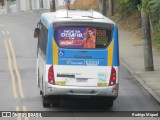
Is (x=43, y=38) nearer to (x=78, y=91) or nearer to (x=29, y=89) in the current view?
(x=78, y=91)

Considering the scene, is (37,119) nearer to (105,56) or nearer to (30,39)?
Result: (105,56)

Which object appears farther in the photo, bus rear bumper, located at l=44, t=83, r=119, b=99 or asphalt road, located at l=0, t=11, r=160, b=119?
asphalt road, located at l=0, t=11, r=160, b=119

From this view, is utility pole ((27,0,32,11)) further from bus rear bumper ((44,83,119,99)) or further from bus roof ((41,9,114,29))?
bus rear bumper ((44,83,119,99))

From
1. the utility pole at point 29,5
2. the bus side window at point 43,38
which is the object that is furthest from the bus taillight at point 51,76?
the utility pole at point 29,5

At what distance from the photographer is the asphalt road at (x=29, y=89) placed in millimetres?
22594

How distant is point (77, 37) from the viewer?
21.2 metres

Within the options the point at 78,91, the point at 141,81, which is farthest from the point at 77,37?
the point at 141,81

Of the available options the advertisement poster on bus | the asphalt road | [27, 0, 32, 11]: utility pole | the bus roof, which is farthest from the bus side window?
[27, 0, 32, 11]: utility pole

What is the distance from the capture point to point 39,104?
22.9 m

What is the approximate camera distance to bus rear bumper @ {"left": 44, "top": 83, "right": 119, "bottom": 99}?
69.2 feet

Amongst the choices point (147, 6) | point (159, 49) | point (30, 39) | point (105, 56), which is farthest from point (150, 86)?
point (30, 39)

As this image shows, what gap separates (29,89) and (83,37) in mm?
5751

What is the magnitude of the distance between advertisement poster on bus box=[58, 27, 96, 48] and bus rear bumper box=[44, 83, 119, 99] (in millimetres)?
1465

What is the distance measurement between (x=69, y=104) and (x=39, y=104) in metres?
1.15
